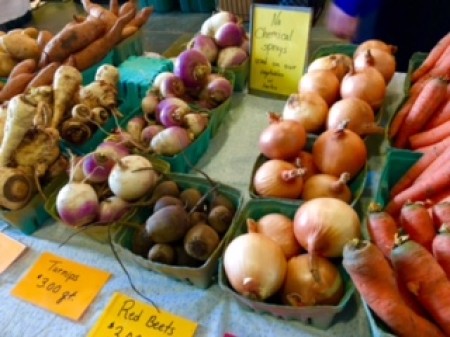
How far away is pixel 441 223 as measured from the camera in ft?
1.81

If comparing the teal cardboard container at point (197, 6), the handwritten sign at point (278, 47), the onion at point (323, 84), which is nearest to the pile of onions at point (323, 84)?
the onion at point (323, 84)

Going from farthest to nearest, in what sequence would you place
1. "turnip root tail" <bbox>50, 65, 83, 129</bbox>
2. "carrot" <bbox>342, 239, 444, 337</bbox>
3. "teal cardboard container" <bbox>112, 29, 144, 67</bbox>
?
"teal cardboard container" <bbox>112, 29, 144, 67</bbox>, "turnip root tail" <bbox>50, 65, 83, 129</bbox>, "carrot" <bbox>342, 239, 444, 337</bbox>

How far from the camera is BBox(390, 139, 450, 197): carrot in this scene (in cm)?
69

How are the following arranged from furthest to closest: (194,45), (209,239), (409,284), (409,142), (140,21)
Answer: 1. (140,21)
2. (194,45)
3. (409,142)
4. (209,239)
5. (409,284)

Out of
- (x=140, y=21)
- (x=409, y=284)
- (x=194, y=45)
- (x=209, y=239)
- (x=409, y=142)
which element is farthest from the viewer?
(x=140, y=21)

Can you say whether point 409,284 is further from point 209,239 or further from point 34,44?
point 34,44

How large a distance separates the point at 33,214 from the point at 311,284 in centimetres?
52

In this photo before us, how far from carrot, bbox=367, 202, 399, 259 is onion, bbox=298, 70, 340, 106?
13.3 inches

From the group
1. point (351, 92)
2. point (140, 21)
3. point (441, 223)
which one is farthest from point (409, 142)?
point (140, 21)

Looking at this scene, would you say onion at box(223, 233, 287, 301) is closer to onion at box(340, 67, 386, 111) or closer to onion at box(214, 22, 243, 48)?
onion at box(340, 67, 386, 111)

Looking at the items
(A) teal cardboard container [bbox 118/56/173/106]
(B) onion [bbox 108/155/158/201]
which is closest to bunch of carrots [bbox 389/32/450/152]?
(B) onion [bbox 108/155/158/201]

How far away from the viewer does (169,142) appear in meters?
0.82

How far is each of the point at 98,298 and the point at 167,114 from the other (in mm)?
386

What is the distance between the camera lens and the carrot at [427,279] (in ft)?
1.52
